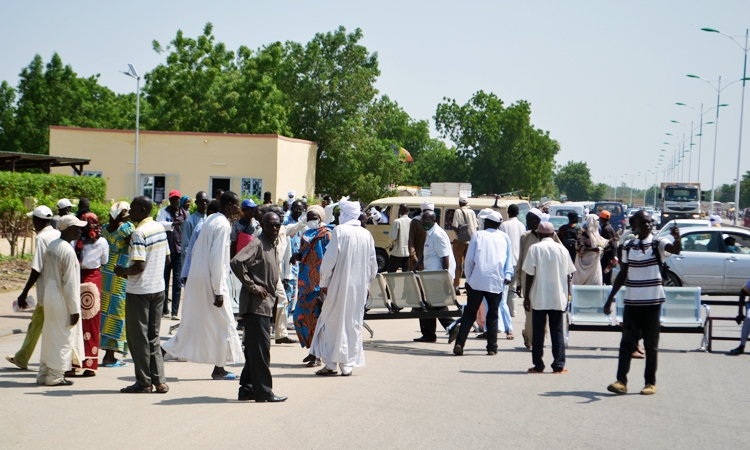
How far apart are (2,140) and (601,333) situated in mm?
59023

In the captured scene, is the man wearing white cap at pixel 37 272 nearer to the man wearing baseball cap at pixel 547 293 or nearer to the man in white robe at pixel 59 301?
the man in white robe at pixel 59 301

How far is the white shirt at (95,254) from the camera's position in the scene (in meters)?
9.23

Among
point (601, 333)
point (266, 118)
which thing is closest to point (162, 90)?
point (266, 118)

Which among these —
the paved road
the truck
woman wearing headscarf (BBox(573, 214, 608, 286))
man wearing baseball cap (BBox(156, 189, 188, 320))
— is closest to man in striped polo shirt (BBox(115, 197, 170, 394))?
the paved road

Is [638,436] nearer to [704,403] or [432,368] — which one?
[704,403]

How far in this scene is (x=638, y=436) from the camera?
6926 millimetres

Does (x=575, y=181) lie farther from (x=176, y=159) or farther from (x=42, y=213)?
(x=42, y=213)

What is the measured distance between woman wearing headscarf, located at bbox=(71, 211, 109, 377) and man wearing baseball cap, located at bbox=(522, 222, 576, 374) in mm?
4676

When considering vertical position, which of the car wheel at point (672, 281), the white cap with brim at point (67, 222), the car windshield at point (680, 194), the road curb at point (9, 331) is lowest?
the road curb at point (9, 331)

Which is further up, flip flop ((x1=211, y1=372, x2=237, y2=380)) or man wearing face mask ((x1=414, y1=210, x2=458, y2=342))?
man wearing face mask ((x1=414, y1=210, x2=458, y2=342))

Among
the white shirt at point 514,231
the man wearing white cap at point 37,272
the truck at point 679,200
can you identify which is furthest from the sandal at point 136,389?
the truck at point 679,200

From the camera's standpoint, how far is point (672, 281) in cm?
1867

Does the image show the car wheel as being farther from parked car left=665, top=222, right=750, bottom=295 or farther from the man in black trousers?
the man in black trousers

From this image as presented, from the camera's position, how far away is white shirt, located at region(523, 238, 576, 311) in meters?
9.80
